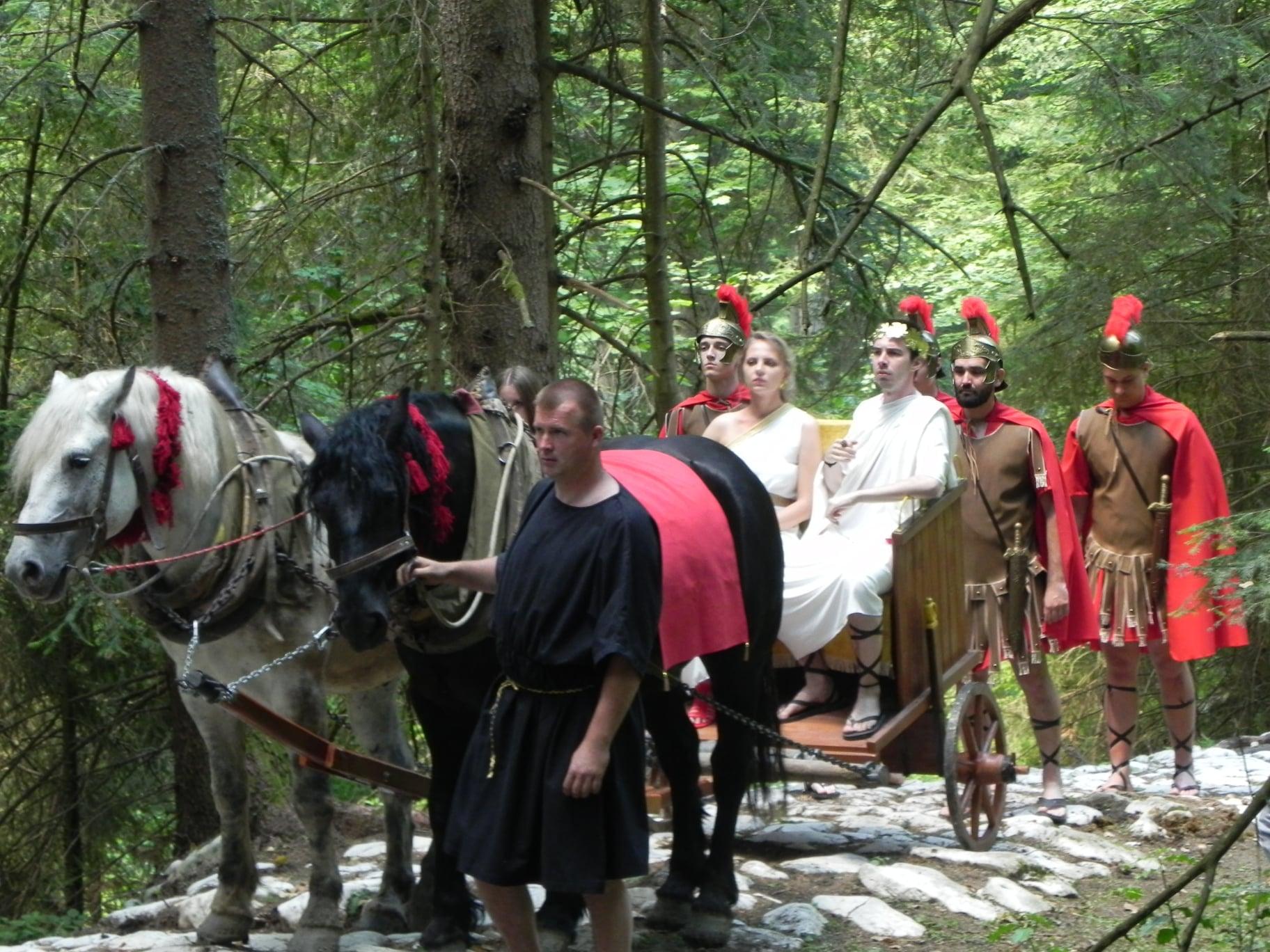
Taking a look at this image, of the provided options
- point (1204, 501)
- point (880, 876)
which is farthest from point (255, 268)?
point (1204, 501)

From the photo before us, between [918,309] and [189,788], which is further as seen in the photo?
[189,788]

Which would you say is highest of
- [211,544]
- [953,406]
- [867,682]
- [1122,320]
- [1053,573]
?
[1122,320]

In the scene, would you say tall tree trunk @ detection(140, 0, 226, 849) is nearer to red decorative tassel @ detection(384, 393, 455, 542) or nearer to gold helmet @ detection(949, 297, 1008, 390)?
red decorative tassel @ detection(384, 393, 455, 542)

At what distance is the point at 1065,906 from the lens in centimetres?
607

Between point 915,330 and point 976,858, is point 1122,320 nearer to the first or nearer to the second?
point 915,330

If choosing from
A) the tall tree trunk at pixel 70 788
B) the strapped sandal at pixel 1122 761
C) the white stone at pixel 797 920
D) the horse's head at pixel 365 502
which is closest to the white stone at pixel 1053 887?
the white stone at pixel 797 920

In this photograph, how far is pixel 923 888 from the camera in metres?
6.01

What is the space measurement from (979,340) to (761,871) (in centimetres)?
265

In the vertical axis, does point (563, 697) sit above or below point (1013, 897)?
above

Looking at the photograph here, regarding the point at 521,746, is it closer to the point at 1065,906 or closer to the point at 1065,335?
the point at 1065,906

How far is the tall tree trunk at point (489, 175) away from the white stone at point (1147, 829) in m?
3.43

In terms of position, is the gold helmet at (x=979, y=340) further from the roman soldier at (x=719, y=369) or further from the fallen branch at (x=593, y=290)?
the fallen branch at (x=593, y=290)

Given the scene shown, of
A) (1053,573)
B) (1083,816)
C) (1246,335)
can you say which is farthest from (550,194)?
(1246,335)

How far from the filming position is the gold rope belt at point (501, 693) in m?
4.16
